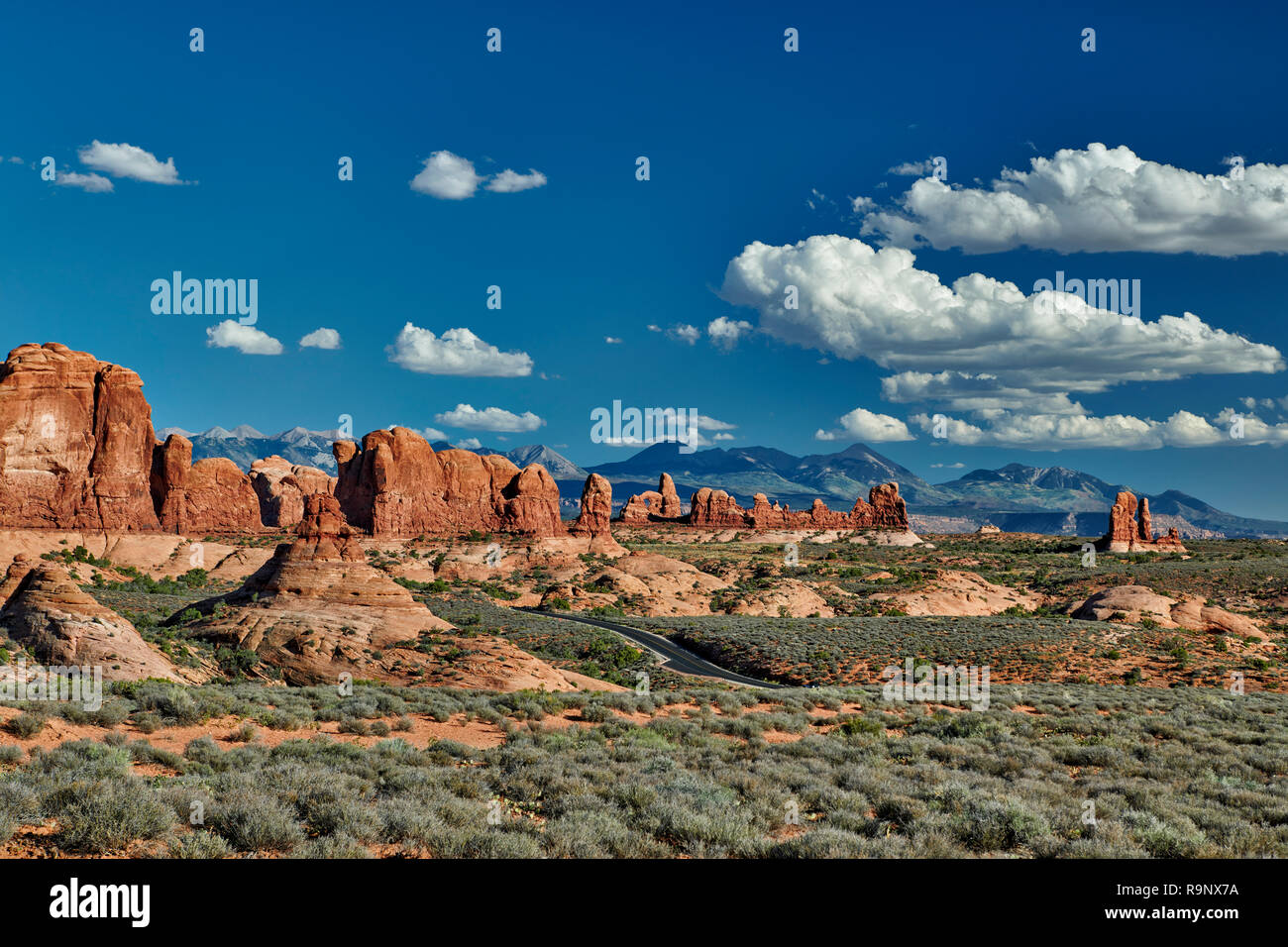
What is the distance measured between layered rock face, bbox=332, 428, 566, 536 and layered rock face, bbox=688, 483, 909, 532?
63.2 m

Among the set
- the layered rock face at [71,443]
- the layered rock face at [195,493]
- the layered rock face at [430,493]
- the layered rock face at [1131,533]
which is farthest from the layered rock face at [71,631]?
the layered rock face at [1131,533]

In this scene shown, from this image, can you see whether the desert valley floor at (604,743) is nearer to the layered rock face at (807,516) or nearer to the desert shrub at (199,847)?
the desert shrub at (199,847)

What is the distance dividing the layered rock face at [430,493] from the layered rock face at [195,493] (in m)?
12.5

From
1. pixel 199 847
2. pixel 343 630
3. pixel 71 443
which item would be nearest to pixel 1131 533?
pixel 343 630

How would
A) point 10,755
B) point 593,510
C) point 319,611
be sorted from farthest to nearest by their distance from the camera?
1. point 593,510
2. point 319,611
3. point 10,755

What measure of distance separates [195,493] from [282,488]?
61.3m

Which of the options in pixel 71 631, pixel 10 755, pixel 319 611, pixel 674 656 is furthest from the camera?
pixel 674 656

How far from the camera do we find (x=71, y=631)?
25891 mm

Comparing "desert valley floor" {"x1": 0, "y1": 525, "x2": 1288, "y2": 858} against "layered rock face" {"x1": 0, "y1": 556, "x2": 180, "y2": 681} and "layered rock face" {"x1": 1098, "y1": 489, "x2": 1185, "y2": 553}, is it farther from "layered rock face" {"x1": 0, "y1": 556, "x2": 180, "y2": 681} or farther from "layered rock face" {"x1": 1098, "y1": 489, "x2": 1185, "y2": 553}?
"layered rock face" {"x1": 1098, "y1": 489, "x2": 1185, "y2": 553}

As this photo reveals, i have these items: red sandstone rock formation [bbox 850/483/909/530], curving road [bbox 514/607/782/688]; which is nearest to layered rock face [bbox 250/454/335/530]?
curving road [bbox 514/607/782/688]

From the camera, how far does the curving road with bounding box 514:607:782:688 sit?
44438mm

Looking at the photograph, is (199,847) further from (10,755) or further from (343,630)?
(343,630)
